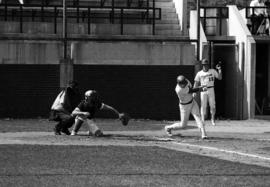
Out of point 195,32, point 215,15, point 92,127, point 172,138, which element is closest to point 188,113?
point 172,138

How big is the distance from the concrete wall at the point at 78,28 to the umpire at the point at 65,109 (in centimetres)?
779

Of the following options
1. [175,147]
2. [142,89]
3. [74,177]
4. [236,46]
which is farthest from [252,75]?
[74,177]

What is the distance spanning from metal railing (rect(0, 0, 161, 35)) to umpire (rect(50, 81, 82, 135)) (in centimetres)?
709

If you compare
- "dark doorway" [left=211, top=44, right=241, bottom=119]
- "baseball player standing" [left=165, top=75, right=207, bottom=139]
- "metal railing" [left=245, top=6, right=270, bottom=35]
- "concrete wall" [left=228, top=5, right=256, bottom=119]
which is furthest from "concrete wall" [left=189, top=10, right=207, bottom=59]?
"baseball player standing" [left=165, top=75, right=207, bottom=139]

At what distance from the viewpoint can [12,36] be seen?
90.1 ft

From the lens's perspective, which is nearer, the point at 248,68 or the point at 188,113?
the point at 188,113

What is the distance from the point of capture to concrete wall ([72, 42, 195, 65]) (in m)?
27.6

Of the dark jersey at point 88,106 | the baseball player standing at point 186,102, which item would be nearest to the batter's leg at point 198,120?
the baseball player standing at point 186,102

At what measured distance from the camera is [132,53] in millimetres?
27719

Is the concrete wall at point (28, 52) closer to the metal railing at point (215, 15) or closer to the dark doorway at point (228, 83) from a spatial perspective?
the dark doorway at point (228, 83)

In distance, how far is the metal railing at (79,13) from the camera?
28.6 meters

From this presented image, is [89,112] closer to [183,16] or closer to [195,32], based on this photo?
[195,32]

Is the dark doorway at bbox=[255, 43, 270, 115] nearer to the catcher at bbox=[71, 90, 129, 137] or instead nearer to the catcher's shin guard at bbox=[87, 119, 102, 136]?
the catcher at bbox=[71, 90, 129, 137]

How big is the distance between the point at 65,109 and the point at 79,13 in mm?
9017
